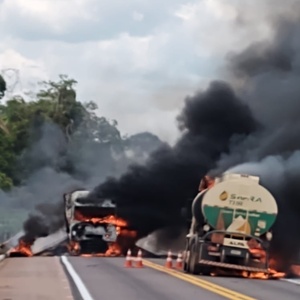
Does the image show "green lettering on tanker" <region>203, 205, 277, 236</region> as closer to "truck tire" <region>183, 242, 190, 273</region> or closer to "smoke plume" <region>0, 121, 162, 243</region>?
"truck tire" <region>183, 242, 190, 273</region>

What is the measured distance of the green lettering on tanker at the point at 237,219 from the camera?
32.4 meters

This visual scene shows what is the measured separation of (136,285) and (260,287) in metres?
3.24

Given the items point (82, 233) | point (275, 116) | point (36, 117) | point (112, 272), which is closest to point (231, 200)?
point (112, 272)

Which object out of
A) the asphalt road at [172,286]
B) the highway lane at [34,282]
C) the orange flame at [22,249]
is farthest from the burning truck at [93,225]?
the asphalt road at [172,286]

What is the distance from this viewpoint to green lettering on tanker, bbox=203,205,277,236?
32.4 m

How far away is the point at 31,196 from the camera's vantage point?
225 ft

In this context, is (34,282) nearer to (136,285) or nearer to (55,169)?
(136,285)

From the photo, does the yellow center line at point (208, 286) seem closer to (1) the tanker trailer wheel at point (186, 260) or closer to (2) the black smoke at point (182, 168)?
(1) the tanker trailer wheel at point (186, 260)

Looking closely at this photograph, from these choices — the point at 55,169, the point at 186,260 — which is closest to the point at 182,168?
the point at 186,260

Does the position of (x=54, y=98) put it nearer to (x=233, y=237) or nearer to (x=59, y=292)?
(x=233, y=237)

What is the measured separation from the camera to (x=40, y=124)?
8512cm

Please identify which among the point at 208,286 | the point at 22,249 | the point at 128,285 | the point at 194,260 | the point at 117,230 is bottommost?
the point at 128,285

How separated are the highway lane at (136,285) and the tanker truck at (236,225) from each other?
169cm

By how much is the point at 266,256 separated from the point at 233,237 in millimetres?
1169
